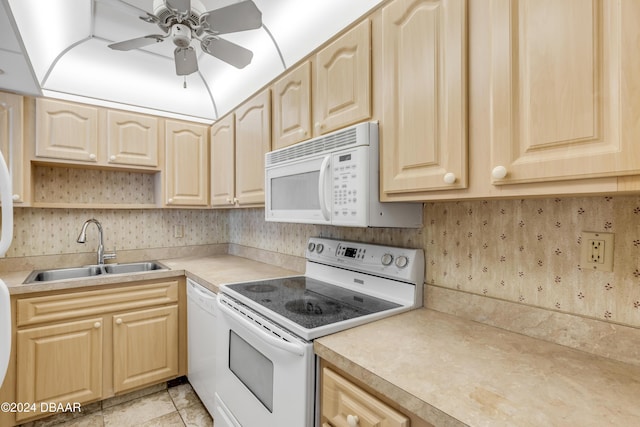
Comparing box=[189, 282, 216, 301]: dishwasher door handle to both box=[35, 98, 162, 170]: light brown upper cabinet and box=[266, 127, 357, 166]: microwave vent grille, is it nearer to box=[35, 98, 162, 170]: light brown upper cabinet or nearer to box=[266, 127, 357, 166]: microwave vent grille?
box=[266, 127, 357, 166]: microwave vent grille

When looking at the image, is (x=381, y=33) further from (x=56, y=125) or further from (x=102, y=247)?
(x=102, y=247)

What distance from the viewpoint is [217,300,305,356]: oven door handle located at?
1.09 metres

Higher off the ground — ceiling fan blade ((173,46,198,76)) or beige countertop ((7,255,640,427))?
ceiling fan blade ((173,46,198,76))

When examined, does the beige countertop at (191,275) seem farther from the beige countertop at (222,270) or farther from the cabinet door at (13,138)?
the cabinet door at (13,138)

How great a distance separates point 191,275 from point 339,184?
1.45m

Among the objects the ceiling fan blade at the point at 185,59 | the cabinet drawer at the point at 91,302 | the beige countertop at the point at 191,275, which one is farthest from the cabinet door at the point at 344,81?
the cabinet drawer at the point at 91,302

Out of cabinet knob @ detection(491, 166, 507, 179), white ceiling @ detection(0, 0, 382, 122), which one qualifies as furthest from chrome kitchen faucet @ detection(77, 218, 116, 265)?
cabinet knob @ detection(491, 166, 507, 179)

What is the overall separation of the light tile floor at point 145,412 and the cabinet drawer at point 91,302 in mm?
633

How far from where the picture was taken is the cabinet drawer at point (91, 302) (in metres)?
1.87

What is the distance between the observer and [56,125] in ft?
7.13

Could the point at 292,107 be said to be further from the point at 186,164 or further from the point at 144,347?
the point at 144,347

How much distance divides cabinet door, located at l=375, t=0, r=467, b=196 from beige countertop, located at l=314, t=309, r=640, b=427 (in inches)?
20.3

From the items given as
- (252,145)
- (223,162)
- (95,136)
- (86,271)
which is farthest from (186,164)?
(86,271)

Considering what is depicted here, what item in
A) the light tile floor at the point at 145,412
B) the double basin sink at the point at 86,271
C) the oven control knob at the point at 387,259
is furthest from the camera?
the double basin sink at the point at 86,271
